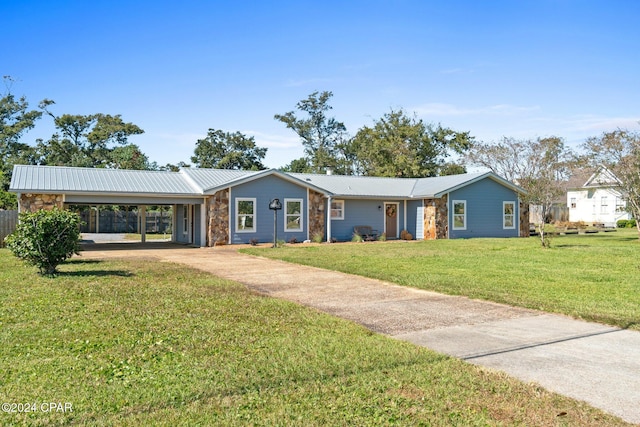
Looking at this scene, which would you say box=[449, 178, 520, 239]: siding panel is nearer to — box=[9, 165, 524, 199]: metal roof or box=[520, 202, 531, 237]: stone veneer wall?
box=[520, 202, 531, 237]: stone veneer wall

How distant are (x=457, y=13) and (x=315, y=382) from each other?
514 inches

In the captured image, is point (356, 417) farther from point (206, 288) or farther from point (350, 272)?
point (350, 272)

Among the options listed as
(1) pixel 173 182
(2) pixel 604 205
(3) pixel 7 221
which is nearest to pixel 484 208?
(1) pixel 173 182

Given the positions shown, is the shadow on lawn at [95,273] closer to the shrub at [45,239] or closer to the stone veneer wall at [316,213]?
the shrub at [45,239]

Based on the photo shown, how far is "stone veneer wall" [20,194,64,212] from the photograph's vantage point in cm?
1855

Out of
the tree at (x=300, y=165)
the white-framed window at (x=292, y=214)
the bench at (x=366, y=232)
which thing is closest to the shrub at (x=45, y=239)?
the white-framed window at (x=292, y=214)

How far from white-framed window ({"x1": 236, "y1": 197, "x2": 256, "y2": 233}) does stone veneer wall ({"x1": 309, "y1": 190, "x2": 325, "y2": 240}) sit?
9.51ft

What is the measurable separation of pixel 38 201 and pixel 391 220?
16.9 m

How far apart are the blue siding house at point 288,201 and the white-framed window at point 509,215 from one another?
0.06 metres

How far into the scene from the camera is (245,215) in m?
21.9

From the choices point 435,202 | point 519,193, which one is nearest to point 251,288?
point 435,202

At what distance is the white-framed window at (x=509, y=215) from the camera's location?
28.0 m

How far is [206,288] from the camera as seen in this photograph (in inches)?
369

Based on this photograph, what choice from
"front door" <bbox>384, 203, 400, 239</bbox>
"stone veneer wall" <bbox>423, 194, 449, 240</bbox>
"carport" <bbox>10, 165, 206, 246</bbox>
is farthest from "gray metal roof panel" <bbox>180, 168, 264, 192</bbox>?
"stone veneer wall" <bbox>423, 194, 449, 240</bbox>
